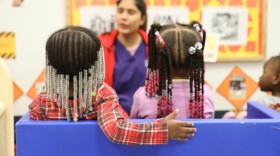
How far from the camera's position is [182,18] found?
224 cm

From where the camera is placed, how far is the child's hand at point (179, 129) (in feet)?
2.83

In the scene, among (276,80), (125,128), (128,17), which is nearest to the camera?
(125,128)

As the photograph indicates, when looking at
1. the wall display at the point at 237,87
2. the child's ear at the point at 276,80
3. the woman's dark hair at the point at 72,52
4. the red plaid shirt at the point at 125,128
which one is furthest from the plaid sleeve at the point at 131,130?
the wall display at the point at 237,87

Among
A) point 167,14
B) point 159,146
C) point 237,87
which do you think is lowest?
point 237,87

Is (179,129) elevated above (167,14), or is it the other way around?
(167,14)

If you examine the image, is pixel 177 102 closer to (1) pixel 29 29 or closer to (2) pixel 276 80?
(2) pixel 276 80

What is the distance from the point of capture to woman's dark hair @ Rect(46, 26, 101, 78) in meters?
0.94

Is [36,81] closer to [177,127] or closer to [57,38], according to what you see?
[57,38]

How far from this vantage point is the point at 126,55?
1.96 metres

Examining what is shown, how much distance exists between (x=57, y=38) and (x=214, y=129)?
45 centimetres

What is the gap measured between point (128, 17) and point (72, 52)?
40.5 inches

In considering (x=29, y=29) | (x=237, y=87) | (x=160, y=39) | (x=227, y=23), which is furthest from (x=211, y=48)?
(x=160, y=39)

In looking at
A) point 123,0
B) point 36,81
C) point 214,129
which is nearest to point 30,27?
point 36,81

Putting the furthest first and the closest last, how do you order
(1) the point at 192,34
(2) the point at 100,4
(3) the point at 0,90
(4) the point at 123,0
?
(2) the point at 100,4 → (4) the point at 123,0 → (1) the point at 192,34 → (3) the point at 0,90
